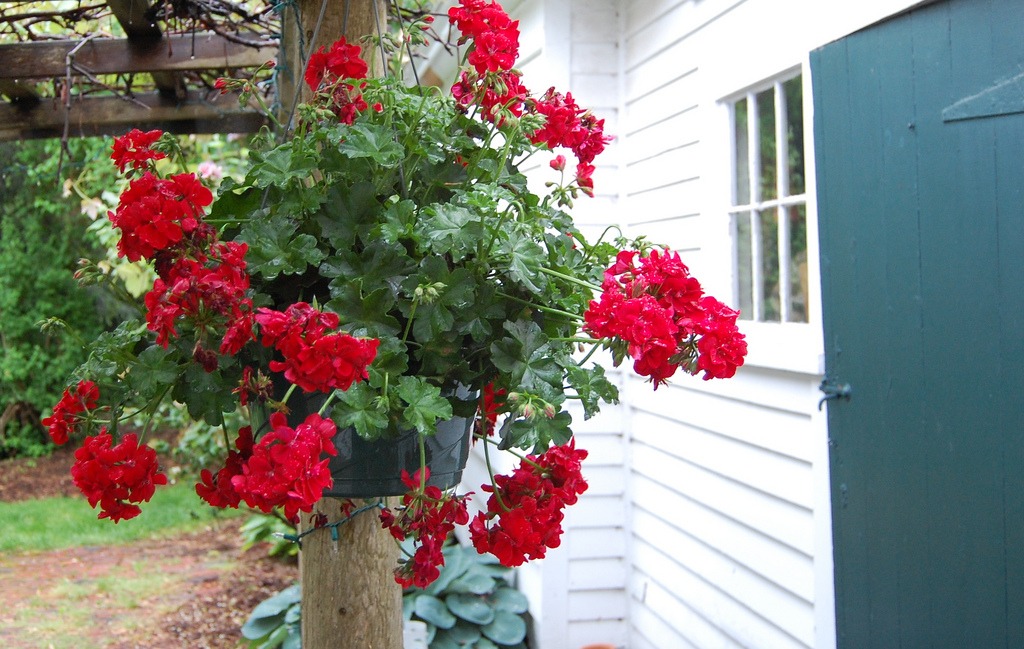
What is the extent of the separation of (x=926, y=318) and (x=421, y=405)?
3.94 feet

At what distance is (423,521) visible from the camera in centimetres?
120

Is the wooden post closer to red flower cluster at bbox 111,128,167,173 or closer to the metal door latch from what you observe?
red flower cluster at bbox 111,128,167,173

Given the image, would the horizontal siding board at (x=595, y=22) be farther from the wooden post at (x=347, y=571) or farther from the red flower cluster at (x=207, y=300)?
the red flower cluster at (x=207, y=300)

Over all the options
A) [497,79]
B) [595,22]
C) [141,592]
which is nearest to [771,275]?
[595,22]

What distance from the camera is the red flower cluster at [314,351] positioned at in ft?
3.27

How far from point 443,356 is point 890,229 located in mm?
1182

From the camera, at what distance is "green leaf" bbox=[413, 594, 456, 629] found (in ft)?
12.2

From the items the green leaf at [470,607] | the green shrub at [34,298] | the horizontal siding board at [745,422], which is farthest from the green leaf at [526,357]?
the green shrub at [34,298]

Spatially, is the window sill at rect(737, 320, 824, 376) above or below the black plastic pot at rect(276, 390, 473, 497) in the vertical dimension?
above

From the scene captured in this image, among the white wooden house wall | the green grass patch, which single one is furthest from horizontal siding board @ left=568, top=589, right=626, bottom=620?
the green grass patch

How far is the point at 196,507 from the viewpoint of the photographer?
6.95m

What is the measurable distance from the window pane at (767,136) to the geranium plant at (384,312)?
1588mm

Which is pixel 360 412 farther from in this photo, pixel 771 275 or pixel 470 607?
pixel 470 607

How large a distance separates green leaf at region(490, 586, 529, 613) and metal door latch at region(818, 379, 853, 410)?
75.6 inches
